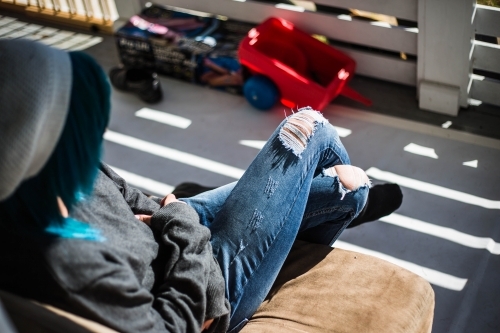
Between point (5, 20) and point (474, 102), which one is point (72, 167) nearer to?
point (474, 102)

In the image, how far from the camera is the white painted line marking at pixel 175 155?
2.05 meters

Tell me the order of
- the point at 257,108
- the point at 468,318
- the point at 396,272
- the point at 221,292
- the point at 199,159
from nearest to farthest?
the point at 221,292 < the point at 396,272 < the point at 468,318 < the point at 199,159 < the point at 257,108

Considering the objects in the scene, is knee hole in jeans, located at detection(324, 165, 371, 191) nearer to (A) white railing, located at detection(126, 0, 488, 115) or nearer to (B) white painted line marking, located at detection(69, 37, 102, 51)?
(A) white railing, located at detection(126, 0, 488, 115)

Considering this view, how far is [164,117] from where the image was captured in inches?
91.9

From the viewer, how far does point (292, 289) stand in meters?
Result: 1.25

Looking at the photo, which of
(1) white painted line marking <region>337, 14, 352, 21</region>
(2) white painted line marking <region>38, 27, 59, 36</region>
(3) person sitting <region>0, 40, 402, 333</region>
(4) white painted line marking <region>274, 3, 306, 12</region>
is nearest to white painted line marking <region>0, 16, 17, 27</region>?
(2) white painted line marking <region>38, 27, 59, 36</region>

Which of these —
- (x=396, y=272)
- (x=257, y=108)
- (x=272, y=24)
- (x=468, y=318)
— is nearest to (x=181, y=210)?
(x=396, y=272)

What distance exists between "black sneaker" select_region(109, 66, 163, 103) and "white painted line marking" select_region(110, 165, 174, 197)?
0.41 m

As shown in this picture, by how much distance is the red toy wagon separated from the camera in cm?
214

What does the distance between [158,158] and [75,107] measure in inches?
50.9

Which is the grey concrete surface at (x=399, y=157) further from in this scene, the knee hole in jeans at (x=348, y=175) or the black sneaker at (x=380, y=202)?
the knee hole in jeans at (x=348, y=175)

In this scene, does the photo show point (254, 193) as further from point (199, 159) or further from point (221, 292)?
point (199, 159)

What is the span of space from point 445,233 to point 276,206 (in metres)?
0.76

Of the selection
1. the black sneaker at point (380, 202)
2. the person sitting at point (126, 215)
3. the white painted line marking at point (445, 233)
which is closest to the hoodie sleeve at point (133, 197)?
the person sitting at point (126, 215)
